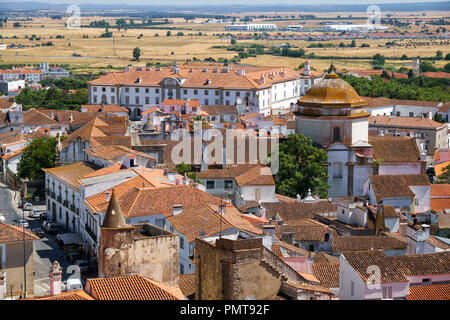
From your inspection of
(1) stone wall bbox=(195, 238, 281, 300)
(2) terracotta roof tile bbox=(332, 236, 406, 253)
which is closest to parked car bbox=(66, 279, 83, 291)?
(1) stone wall bbox=(195, 238, 281, 300)

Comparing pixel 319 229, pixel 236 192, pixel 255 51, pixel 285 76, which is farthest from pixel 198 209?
pixel 255 51

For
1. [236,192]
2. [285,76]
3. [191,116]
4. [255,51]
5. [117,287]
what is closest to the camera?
[117,287]

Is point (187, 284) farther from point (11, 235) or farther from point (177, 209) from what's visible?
point (177, 209)

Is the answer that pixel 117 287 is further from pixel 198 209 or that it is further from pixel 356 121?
pixel 356 121

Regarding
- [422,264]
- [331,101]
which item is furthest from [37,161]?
[422,264]
